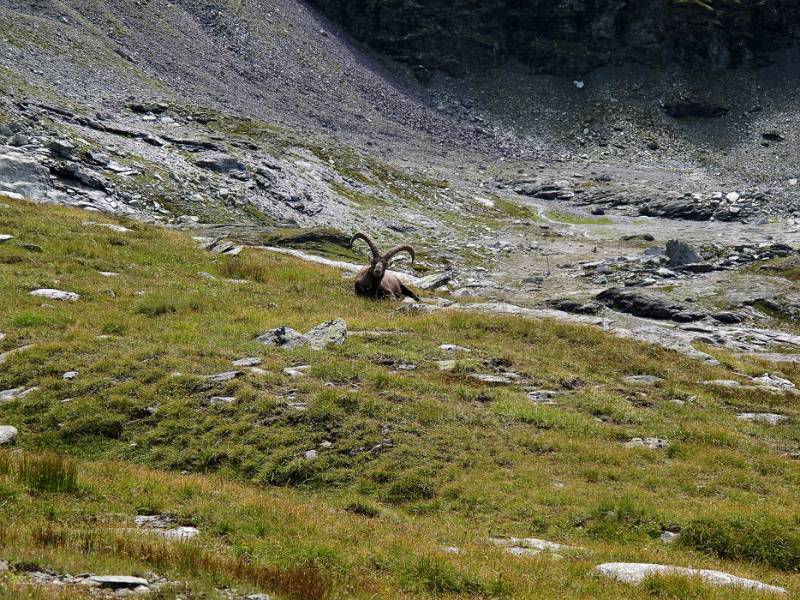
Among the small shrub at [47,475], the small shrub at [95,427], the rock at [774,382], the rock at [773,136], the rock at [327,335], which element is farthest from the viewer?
the rock at [773,136]

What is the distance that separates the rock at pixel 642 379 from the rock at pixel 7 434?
1330cm

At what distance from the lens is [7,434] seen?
12.7 meters

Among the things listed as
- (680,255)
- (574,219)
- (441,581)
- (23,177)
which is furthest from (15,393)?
(574,219)

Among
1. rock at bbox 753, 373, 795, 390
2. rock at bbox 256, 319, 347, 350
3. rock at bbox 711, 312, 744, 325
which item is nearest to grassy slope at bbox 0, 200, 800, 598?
rock at bbox 753, 373, 795, 390

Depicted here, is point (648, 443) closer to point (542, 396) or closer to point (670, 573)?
point (542, 396)

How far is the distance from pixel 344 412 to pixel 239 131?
6064 cm

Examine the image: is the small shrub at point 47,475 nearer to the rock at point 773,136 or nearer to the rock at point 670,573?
the rock at point 670,573

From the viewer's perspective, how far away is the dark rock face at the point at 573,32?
4958 inches

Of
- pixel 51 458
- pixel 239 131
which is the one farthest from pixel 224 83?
pixel 51 458

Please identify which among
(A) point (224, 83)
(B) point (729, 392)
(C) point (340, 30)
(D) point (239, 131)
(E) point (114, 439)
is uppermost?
(C) point (340, 30)

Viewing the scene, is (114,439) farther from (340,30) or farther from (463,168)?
(340,30)

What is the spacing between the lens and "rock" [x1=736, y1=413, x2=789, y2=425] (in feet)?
52.3

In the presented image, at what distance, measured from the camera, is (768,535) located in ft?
32.3

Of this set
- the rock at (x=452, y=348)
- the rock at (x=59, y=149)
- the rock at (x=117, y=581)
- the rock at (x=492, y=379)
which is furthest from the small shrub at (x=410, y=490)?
the rock at (x=59, y=149)
